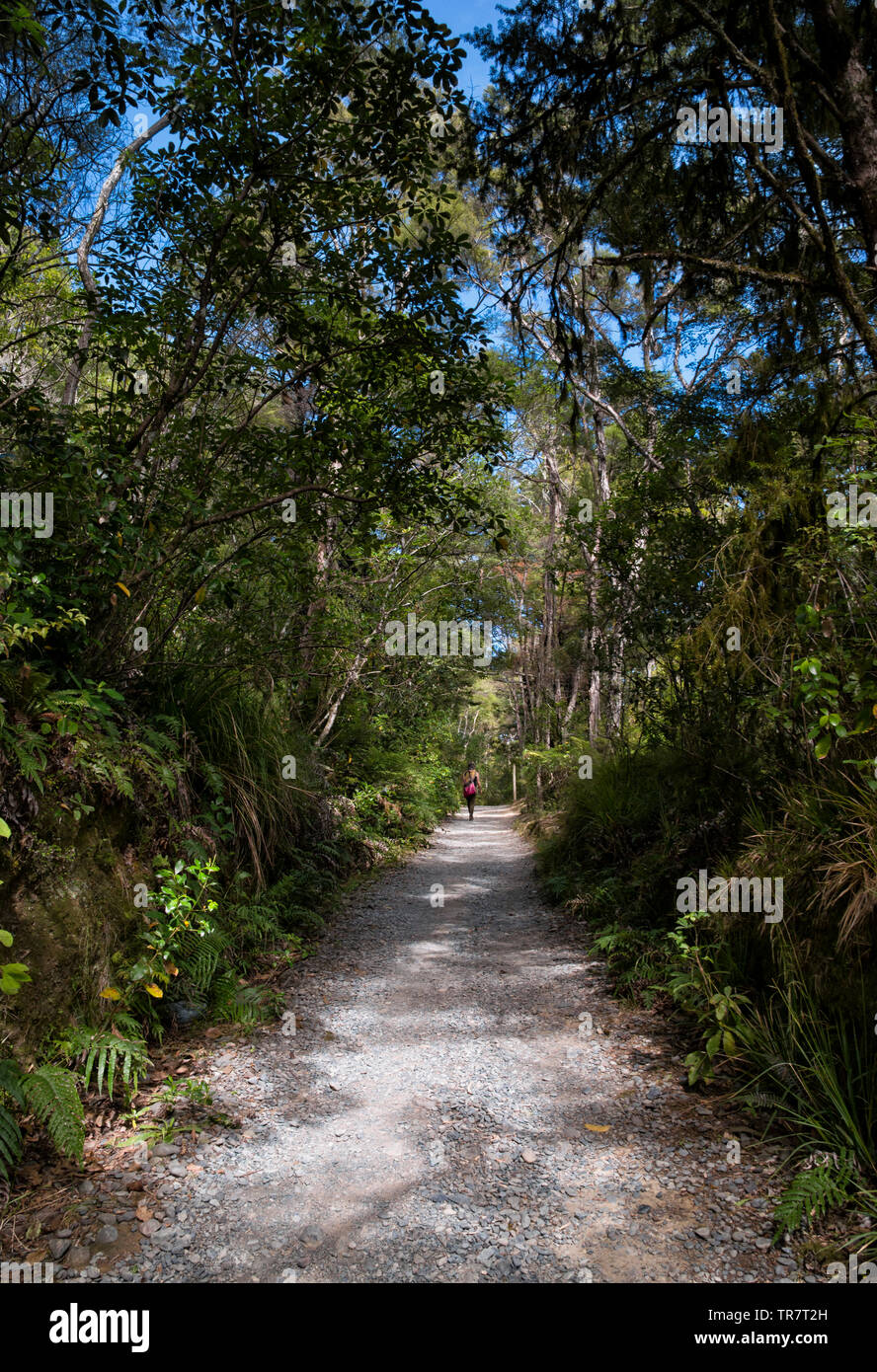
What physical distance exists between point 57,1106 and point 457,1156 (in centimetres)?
171

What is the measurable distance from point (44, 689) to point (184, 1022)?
84.8 inches

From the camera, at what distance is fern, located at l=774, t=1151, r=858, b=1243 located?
2180 millimetres

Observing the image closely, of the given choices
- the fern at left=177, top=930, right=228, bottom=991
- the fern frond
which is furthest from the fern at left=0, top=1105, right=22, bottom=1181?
the fern at left=177, top=930, right=228, bottom=991

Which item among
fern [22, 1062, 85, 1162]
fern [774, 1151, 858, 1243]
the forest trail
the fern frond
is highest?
the fern frond

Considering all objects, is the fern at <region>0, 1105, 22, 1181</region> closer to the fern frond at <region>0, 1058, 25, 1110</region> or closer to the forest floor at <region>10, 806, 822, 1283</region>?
the fern frond at <region>0, 1058, 25, 1110</region>

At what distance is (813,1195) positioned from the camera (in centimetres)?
221

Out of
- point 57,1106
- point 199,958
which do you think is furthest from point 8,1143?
point 199,958

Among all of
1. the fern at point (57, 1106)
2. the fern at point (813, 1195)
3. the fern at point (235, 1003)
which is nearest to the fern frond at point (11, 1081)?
the fern at point (57, 1106)

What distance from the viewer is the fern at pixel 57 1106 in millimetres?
2436

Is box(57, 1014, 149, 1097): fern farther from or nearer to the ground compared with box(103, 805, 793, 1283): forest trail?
farther from the ground

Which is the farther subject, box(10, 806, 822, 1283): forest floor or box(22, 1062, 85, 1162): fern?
box(22, 1062, 85, 1162): fern

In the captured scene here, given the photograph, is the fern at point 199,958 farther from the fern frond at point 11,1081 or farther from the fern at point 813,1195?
the fern at point 813,1195
